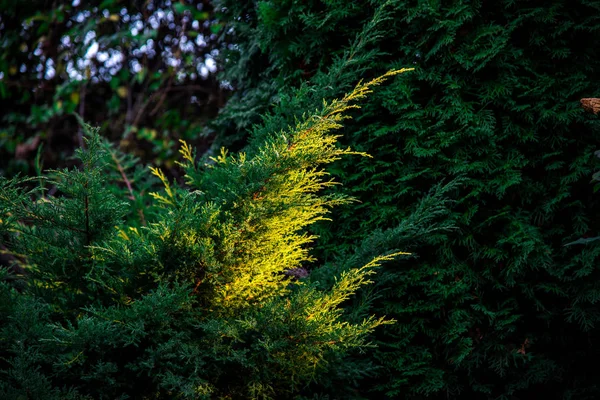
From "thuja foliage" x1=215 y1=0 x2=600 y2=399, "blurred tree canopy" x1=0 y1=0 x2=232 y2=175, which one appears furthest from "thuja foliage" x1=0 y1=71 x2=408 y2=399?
"blurred tree canopy" x1=0 y1=0 x2=232 y2=175

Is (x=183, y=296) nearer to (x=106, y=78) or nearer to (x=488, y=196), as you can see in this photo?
(x=488, y=196)

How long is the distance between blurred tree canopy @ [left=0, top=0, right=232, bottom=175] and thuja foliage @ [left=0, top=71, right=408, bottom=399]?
11.3 feet

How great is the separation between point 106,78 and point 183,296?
15.9 ft

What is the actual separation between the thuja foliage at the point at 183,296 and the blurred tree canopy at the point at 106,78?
344 cm

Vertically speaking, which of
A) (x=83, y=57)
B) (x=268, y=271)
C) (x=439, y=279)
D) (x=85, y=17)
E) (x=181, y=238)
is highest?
(x=85, y=17)

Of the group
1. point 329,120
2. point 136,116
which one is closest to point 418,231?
point 329,120

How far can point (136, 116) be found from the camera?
5.68 m

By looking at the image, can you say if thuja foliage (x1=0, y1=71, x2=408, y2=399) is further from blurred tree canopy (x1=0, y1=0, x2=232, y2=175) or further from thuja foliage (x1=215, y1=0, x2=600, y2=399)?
blurred tree canopy (x1=0, y1=0, x2=232, y2=175)

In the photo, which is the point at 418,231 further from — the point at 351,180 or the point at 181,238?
the point at 181,238

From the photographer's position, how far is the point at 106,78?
224 inches

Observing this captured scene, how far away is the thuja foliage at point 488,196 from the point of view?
212cm

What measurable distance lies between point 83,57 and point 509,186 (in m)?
4.81

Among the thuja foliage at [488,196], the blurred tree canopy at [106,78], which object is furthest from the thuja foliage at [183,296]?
the blurred tree canopy at [106,78]

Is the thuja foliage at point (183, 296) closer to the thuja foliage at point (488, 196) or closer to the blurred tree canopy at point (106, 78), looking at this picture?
the thuja foliage at point (488, 196)
